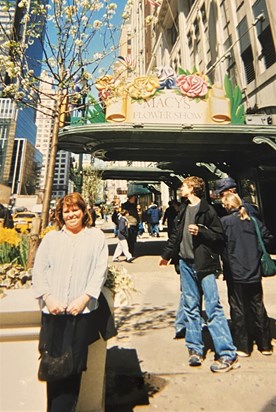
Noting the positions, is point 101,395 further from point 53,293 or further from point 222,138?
point 222,138

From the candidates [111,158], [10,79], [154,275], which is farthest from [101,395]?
[111,158]

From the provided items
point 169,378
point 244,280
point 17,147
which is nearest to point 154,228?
point 244,280

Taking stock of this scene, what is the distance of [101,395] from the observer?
224 cm

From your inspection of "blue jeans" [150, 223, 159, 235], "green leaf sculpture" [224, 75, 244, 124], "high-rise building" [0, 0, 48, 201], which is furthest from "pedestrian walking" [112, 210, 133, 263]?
"high-rise building" [0, 0, 48, 201]

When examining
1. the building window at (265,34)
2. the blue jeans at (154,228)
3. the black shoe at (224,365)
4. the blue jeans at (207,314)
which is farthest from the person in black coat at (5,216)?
the building window at (265,34)

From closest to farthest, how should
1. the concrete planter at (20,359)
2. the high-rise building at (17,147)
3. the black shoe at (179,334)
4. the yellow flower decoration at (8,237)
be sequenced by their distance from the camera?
the concrete planter at (20,359) < the yellow flower decoration at (8,237) < the black shoe at (179,334) < the high-rise building at (17,147)

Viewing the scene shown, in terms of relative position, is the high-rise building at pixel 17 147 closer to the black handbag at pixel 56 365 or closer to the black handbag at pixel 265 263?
the black handbag at pixel 265 263

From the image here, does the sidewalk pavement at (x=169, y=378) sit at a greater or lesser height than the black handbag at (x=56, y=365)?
lesser

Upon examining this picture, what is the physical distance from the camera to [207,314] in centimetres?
323

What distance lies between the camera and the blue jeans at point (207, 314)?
3131 millimetres

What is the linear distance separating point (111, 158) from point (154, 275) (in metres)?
6.43

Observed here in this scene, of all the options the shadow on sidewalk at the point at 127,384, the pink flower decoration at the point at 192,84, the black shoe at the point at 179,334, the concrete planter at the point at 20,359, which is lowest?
the shadow on sidewalk at the point at 127,384

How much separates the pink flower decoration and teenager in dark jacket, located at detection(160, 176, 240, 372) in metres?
7.45

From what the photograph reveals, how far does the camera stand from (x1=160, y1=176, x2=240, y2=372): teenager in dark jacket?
3141 millimetres
